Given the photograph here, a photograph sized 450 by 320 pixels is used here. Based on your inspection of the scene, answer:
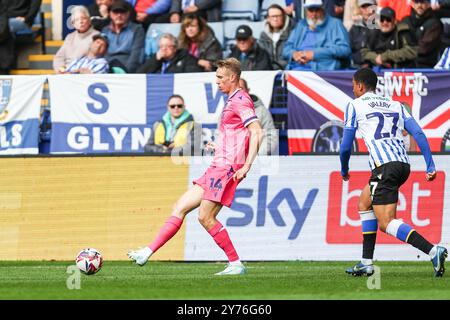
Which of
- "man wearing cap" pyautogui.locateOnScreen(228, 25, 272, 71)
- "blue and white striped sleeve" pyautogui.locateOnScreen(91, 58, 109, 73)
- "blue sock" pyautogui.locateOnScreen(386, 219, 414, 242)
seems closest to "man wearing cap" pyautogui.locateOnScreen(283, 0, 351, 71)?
"man wearing cap" pyautogui.locateOnScreen(228, 25, 272, 71)

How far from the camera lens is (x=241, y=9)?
70.3 feet

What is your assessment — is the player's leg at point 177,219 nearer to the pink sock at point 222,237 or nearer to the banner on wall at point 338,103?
the pink sock at point 222,237

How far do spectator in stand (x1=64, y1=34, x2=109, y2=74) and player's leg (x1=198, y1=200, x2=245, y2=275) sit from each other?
329 inches

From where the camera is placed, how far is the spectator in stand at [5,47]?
21.5 meters

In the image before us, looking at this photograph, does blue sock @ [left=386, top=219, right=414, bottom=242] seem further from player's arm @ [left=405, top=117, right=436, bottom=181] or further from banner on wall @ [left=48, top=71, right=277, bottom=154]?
banner on wall @ [left=48, top=71, right=277, bottom=154]

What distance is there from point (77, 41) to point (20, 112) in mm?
2271

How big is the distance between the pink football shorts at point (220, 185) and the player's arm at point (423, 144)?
1.87m

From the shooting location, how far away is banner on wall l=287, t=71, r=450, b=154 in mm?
18062

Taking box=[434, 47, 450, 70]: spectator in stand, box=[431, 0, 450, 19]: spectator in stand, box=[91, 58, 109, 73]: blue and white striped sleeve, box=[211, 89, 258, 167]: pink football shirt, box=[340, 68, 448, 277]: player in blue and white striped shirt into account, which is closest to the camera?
box=[340, 68, 448, 277]: player in blue and white striped shirt

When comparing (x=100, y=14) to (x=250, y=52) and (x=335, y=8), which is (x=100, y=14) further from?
(x=335, y=8)

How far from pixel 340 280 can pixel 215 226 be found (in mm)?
1510

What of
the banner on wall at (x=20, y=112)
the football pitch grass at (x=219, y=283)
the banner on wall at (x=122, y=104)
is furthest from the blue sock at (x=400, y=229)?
the banner on wall at (x=20, y=112)

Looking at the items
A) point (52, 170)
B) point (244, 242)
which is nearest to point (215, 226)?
point (244, 242)
